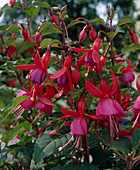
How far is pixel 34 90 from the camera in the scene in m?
0.51

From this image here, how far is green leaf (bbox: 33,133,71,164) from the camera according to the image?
1.62 feet

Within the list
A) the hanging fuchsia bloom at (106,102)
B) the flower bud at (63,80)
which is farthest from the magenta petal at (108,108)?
the flower bud at (63,80)

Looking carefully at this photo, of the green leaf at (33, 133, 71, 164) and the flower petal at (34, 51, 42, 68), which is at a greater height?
the flower petal at (34, 51, 42, 68)

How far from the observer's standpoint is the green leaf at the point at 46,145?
49cm

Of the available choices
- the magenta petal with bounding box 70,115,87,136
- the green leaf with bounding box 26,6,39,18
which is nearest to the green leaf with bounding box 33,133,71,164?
the magenta petal with bounding box 70,115,87,136

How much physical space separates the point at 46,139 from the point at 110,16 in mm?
453

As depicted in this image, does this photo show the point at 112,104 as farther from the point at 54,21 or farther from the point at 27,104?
the point at 54,21

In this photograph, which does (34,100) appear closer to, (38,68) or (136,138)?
(38,68)

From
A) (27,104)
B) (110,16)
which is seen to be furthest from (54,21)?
(27,104)

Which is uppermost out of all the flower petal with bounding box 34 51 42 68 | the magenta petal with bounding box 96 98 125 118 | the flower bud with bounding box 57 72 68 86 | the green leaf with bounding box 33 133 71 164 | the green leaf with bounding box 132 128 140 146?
the flower petal with bounding box 34 51 42 68

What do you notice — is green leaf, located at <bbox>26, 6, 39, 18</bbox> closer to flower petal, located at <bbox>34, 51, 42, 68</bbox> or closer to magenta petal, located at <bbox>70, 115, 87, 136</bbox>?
flower petal, located at <bbox>34, 51, 42, 68</bbox>

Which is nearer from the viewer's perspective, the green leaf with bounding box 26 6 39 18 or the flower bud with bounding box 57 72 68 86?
the flower bud with bounding box 57 72 68 86

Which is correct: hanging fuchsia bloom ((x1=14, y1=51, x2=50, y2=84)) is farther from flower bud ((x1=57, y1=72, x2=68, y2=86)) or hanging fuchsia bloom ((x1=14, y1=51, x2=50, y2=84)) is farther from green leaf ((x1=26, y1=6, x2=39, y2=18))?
green leaf ((x1=26, y1=6, x2=39, y2=18))

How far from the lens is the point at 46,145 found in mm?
523
